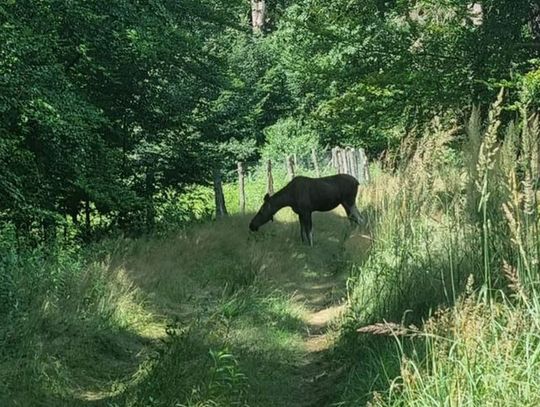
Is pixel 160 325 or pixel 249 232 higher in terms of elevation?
pixel 249 232

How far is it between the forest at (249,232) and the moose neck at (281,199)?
21.8 inches

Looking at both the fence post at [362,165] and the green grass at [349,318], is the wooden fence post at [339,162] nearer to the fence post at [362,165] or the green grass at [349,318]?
the fence post at [362,165]

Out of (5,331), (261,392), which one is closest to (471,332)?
(261,392)

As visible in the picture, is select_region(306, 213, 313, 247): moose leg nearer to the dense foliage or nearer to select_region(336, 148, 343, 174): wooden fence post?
the dense foliage

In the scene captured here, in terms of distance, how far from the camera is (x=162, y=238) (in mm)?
11789

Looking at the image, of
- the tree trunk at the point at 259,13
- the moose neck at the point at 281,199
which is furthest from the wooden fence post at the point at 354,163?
the tree trunk at the point at 259,13

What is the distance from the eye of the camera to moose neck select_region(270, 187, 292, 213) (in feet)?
49.5

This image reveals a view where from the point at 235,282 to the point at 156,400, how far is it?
4.94 m

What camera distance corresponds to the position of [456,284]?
15.7 feet

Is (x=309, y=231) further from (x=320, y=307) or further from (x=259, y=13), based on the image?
(x=259, y=13)

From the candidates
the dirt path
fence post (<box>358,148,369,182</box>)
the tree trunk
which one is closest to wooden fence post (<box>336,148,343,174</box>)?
fence post (<box>358,148,369,182</box>)

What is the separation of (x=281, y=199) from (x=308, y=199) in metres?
0.58

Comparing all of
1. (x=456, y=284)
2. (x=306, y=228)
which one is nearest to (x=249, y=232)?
(x=306, y=228)

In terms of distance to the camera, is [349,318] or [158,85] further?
[158,85]
